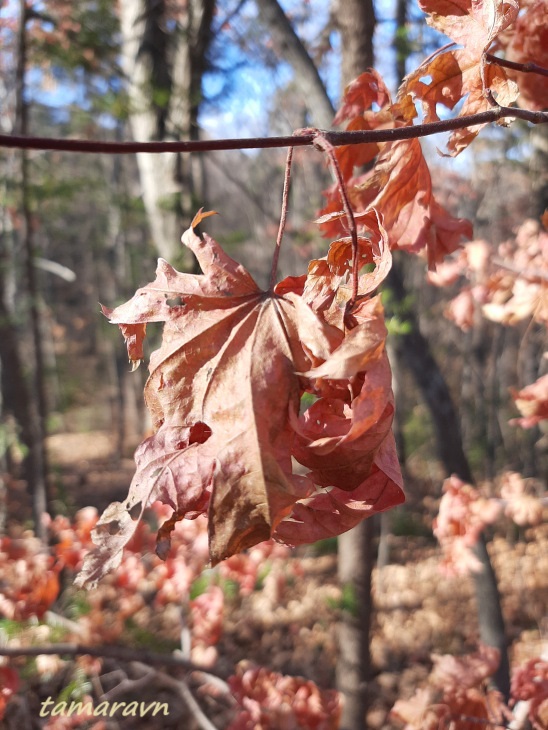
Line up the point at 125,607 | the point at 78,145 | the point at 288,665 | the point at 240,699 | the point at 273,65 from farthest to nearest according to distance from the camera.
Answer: the point at 273,65 → the point at 288,665 → the point at 125,607 → the point at 240,699 → the point at 78,145

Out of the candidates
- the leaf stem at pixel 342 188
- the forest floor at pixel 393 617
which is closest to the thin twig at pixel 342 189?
the leaf stem at pixel 342 188

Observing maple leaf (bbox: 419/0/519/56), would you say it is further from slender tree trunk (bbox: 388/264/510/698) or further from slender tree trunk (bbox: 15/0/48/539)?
slender tree trunk (bbox: 15/0/48/539)

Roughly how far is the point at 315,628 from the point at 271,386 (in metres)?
5.02

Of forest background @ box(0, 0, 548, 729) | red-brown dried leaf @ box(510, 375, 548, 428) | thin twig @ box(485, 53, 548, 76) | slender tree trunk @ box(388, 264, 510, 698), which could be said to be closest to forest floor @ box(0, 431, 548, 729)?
forest background @ box(0, 0, 548, 729)

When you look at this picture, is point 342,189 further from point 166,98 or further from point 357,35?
point 166,98

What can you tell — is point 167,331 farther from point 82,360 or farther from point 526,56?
point 82,360

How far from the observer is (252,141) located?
56 centimetres

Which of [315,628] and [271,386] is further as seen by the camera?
[315,628]

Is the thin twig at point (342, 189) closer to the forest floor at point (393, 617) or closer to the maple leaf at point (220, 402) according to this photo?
the maple leaf at point (220, 402)

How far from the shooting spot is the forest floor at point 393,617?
433 cm

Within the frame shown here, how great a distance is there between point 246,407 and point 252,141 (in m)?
0.30

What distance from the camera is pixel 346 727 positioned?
2523 millimetres

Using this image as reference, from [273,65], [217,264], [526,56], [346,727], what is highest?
[273,65]

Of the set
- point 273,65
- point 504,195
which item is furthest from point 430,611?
point 504,195
